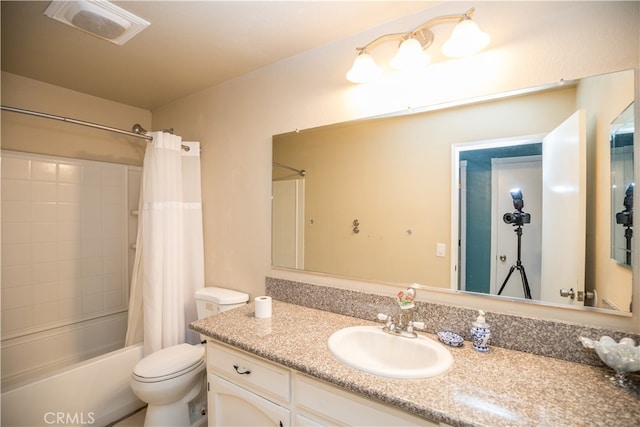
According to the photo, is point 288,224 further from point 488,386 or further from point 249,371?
point 488,386

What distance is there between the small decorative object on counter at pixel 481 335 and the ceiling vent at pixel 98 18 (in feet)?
6.61

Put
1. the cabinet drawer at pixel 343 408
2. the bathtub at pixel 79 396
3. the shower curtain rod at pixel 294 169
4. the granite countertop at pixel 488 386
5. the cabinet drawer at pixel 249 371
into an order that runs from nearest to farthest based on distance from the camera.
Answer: the granite countertop at pixel 488 386, the cabinet drawer at pixel 343 408, the cabinet drawer at pixel 249 371, the bathtub at pixel 79 396, the shower curtain rod at pixel 294 169

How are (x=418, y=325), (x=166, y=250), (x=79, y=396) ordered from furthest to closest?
(x=166, y=250)
(x=79, y=396)
(x=418, y=325)

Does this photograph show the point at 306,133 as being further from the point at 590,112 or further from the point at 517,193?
the point at 590,112

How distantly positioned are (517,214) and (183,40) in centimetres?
185

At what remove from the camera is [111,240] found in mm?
2457

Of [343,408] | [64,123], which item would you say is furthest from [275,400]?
[64,123]

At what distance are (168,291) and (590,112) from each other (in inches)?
92.9

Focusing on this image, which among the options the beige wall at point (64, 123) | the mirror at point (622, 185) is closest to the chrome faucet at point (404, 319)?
the mirror at point (622, 185)

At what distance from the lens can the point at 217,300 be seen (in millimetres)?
1789

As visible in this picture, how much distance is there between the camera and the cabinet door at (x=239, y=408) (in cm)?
105

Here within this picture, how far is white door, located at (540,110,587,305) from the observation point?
100 cm

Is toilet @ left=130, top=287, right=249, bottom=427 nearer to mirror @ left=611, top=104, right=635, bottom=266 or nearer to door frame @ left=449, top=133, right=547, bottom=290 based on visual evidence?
door frame @ left=449, top=133, right=547, bottom=290

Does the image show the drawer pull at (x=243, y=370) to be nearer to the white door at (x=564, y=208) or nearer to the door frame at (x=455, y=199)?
the door frame at (x=455, y=199)
